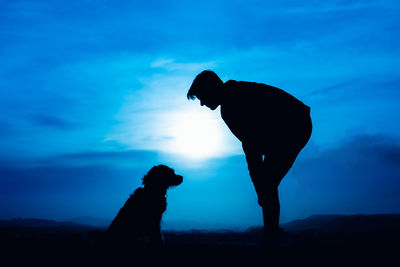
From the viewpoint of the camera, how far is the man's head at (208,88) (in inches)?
209

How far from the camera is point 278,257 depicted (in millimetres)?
4746

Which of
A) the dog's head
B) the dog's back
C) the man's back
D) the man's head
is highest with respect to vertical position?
the man's head

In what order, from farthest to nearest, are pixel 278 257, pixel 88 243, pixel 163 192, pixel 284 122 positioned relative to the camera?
pixel 163 192, pixel 88 243, pixel 284 122, pixel 278 257

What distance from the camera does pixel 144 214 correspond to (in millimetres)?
6715

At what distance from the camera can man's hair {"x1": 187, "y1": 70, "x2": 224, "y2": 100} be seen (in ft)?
17.5

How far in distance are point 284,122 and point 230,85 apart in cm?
84

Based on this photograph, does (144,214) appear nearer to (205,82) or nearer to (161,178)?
(161,178)

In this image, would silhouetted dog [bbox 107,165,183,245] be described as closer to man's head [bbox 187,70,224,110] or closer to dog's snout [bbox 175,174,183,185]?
dog's snout [bbox 175,174,183,185]

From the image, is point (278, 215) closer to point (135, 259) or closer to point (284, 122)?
point (284, 122)

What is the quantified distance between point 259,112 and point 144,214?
2.82m

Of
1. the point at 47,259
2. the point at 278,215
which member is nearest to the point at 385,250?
the point at 278,215

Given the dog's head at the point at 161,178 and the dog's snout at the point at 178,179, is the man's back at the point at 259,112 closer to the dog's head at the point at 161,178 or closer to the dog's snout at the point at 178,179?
the dog's head at the point at 161,178

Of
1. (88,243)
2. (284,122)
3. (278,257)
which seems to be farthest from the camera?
(88,243)

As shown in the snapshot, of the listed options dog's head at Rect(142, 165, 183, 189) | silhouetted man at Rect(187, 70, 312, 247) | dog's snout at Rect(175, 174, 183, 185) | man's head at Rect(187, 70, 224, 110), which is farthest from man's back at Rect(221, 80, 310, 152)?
dog's snout at Rect(175, 174, 183, 185)
